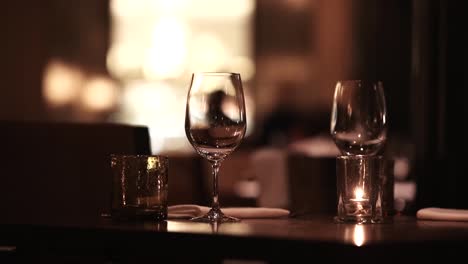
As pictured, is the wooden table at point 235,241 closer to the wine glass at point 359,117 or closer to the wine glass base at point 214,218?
the wine glass base at point 214,218

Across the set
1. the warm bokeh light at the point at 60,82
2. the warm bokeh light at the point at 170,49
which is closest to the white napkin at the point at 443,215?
the warm bokeh light at the point at 60,82

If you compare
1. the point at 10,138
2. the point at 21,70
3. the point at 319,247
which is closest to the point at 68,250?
the point at 319,247

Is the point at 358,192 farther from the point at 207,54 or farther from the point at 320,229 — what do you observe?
the point at 207,54

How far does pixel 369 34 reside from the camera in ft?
26.5

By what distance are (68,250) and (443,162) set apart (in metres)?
1.55

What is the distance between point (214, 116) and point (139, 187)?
0.15 metres

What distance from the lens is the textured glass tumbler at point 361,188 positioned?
1.31m

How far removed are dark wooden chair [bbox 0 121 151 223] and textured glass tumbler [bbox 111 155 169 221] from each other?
Answer: 0.32 meters

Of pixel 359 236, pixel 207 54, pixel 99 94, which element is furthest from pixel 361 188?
pixel 207 54

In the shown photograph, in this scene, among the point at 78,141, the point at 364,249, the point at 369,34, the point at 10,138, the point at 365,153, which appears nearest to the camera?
the point at 364,249

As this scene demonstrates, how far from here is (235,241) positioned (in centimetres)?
102

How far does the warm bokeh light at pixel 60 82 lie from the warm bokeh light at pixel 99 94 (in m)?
0.18

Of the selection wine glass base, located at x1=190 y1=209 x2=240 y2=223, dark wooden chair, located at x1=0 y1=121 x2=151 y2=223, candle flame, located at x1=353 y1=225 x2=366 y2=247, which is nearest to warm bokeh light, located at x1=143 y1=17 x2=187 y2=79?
dark wooden chair, located at x1=0 y1=121 x2=151 y2=223

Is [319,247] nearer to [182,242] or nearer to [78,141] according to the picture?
[182,242]
